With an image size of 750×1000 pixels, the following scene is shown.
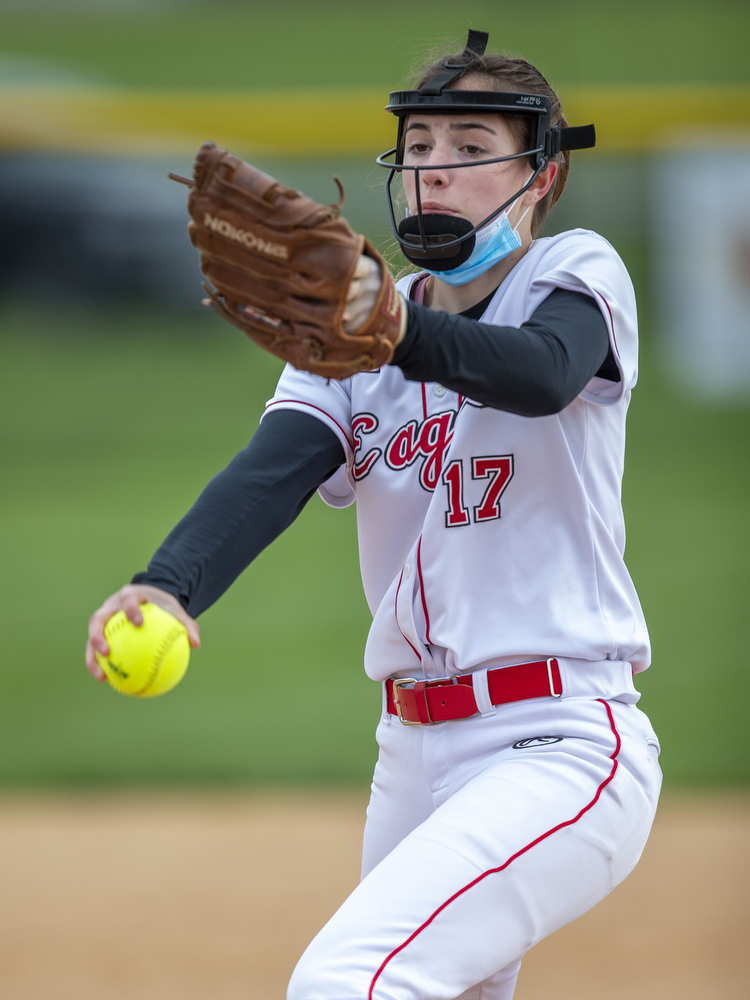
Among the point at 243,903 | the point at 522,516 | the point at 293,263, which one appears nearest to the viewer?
the point at 293,263

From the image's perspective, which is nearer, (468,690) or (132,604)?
(132,604)

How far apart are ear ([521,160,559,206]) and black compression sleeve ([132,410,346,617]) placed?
0.50 metres

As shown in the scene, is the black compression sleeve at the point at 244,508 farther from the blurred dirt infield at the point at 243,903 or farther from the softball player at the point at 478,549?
the blurred dirt infield at the point at 243,903

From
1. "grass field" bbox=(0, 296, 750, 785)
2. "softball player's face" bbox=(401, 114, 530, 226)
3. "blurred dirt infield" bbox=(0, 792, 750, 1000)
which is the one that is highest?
"softball player's face" bbox=(401, 114, 530, 226)

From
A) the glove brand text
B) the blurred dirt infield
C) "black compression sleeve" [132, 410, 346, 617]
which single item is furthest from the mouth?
the blurred dirt infield

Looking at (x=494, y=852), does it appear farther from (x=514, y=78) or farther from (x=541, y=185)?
(x=514, y=78)

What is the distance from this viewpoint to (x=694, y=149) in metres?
17.0

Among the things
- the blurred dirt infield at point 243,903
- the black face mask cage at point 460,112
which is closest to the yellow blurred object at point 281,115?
the blurred dirt infield at point 243,903

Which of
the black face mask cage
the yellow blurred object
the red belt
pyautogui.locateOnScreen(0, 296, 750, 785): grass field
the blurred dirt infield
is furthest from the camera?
the yellow blurred object

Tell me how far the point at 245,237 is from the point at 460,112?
588 millimetres

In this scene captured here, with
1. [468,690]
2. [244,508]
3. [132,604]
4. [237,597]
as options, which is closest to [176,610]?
[132,604]

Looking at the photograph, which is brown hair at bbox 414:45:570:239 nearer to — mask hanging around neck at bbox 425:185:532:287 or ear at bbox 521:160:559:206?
ear at bbox 521:160:559:206

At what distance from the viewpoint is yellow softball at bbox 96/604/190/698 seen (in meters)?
1.64

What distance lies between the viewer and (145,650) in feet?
5.37
